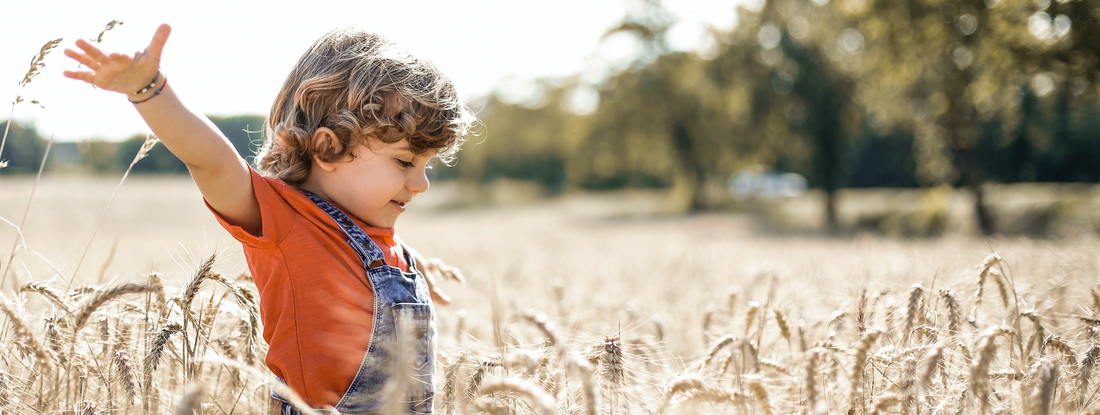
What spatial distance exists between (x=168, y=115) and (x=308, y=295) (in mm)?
512

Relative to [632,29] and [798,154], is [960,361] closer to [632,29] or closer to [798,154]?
[798,154]

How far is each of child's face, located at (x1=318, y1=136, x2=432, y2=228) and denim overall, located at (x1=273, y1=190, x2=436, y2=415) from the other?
7 centimetres

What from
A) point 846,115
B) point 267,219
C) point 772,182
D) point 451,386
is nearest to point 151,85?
point 267,219

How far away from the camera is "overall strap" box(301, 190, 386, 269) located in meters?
1.58

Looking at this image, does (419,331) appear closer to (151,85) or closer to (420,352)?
(420,352)

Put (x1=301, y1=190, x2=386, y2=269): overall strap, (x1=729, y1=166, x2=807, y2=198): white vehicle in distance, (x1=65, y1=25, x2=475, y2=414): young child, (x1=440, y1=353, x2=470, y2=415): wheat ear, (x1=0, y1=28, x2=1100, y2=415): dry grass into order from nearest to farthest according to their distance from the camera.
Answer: (x1=0, y1=28, x2=1100, y2=415): dry grass, (x1=65, y1=25, x2=475, y2=414): young child, (x1=440, y1=353, x2=470, y2=415): wheat ear, (x1=301, y1=190, x2=386, y2=269): overall strap, (x1=729, y1=166, x2=807, y2=198): white vehicle in distance

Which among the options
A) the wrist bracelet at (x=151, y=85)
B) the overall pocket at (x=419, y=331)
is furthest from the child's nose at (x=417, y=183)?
the wrist bracelet at (x=151, y=85)

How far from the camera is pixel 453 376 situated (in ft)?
4.78

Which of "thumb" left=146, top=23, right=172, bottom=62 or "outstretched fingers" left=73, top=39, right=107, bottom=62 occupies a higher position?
"thumb" left=146, top=23, right=172, bottom=62

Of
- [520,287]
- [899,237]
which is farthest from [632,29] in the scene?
[520,287]

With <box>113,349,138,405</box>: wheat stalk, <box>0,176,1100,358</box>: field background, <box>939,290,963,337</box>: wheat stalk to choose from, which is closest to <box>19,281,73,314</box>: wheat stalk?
<box>0,176,1100,358</box>: field background

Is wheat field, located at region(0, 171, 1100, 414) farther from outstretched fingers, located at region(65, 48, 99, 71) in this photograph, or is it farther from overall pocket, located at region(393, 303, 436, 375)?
outstretched fingers, located at region(65, 48, 99, 71)

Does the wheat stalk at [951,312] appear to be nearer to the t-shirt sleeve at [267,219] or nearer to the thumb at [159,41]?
the t-shirt sleeve at [267,219]

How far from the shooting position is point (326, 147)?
1.64m
